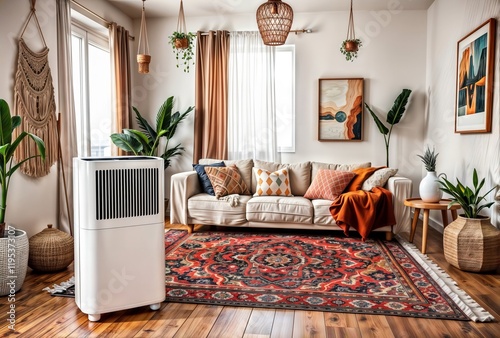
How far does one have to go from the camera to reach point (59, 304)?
2678mm

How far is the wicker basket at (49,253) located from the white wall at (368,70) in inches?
126

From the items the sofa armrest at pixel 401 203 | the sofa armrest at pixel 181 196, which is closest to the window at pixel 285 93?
the sofa armrest at pixel 181 196

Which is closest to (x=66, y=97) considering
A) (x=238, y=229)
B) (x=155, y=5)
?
(x=155, y=5)

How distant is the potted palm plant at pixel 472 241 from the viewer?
3.24m

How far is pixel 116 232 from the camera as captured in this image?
2391 mm

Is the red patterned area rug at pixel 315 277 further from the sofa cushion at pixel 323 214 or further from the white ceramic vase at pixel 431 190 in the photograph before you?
the white ceramic vase at pixel 431 190

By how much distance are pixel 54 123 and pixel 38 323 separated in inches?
83.0

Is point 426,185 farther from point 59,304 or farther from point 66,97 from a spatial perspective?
point 66,97

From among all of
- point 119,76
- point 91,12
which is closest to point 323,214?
point 119,76

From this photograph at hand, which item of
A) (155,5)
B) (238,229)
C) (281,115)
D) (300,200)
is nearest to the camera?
(300,200)

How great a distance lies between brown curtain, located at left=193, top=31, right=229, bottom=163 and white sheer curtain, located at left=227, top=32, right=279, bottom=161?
0.10 m

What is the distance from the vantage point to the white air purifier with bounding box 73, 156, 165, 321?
2.34 meters

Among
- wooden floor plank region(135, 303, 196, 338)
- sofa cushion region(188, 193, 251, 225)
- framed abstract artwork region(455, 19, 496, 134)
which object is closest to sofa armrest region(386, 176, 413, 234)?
framed abstract artwork region(455, 19, 496, 134)

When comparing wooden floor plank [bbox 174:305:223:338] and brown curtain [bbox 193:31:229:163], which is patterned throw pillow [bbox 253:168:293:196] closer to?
brown curtain [bbox 193:31:229:163]
